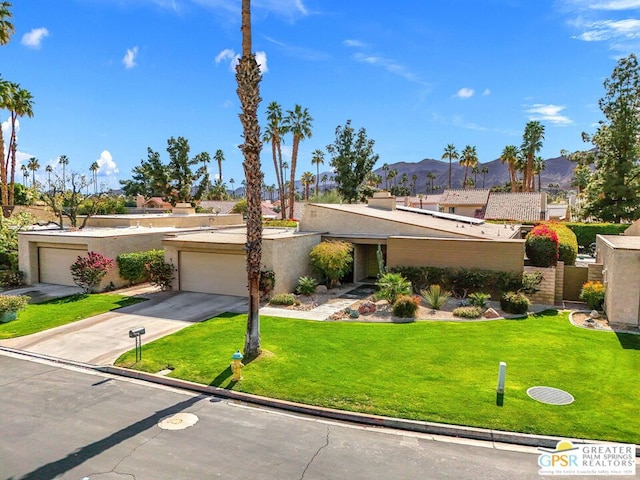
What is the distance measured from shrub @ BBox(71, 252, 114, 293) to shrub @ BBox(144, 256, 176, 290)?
2.19 metres

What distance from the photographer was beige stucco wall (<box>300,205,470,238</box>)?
24125 mm

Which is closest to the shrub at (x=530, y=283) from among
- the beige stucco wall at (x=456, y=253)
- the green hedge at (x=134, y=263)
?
the beige stucco wall at (x=456, y=253)

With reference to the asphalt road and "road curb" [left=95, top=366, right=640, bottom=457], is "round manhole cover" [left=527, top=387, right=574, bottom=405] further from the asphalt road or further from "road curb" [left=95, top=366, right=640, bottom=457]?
the asphalt road

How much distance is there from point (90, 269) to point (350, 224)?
14853 mm

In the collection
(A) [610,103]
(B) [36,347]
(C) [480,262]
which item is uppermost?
(A) [610,103]

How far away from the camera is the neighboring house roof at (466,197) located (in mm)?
58000

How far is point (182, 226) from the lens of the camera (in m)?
35.1

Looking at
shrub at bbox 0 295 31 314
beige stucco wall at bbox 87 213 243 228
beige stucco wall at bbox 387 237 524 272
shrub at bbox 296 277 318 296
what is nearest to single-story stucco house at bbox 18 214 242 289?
shrub at bbox 0 295 31 314

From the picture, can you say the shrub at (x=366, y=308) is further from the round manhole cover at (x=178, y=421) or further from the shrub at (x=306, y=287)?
the round manhole cover at (x=178, y=421)

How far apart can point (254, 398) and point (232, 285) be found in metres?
12.6

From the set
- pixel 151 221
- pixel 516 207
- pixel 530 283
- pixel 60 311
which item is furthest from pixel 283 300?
pixel 516 207

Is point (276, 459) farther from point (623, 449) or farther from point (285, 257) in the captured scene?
point (285, 257)

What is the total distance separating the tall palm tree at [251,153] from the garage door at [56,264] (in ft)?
55.2

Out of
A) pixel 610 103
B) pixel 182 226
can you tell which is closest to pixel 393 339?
pixel 182 226
